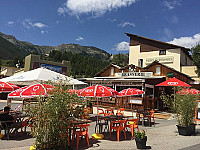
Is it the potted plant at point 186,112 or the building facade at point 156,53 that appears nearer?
the potted plant at point 186,112

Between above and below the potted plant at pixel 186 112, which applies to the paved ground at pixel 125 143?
below

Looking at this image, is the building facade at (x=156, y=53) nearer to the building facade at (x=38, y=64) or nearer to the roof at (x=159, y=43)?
the roof at (x=159, y=43)

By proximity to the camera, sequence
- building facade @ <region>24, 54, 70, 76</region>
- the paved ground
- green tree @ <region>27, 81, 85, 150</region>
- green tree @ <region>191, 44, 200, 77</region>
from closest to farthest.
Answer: green tree @ <region>27, 81, 85, 150</region>, the paved ground, green tree @ <region>191, 44, 200, 77</region>, building facade @ <region>24, 54, 70, 76</region>

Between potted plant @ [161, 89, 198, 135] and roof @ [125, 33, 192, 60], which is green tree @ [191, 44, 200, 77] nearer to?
roof @ [125, 33, 192, 60]

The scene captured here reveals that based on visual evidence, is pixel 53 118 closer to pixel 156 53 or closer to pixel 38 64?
pixel 156 53

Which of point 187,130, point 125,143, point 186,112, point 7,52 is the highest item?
point 7,52

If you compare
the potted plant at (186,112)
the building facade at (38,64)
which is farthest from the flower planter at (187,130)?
the building facade at (38,64)

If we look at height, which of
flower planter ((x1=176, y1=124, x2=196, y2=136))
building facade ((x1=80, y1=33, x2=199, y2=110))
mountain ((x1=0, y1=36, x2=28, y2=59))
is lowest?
flower planter ((x1=176, y1=124, x2=196, y2=136))

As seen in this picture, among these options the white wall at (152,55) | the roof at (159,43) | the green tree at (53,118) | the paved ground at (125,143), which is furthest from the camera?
the roof at (159,43)

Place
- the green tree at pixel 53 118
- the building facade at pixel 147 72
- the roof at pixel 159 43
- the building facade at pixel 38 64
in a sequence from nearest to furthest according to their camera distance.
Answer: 1. the green tree at pixel 53 118
2. the building facade at pixel 147 72
3. the roof at pixel 159 43
4. the building facade at pixel 38 64

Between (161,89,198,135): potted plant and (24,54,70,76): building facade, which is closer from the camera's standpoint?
(161,89,198,135): potted plant

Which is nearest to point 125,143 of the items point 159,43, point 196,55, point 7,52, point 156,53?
point 196,55

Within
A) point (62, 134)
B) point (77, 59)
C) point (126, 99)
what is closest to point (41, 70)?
point (62, 134)

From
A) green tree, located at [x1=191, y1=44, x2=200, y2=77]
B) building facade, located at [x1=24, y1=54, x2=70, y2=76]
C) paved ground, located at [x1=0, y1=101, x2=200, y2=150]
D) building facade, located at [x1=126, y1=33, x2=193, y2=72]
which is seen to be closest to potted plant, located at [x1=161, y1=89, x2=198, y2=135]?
paved ground, located at [x1=0, y1=101, x2=200, y2=150]
